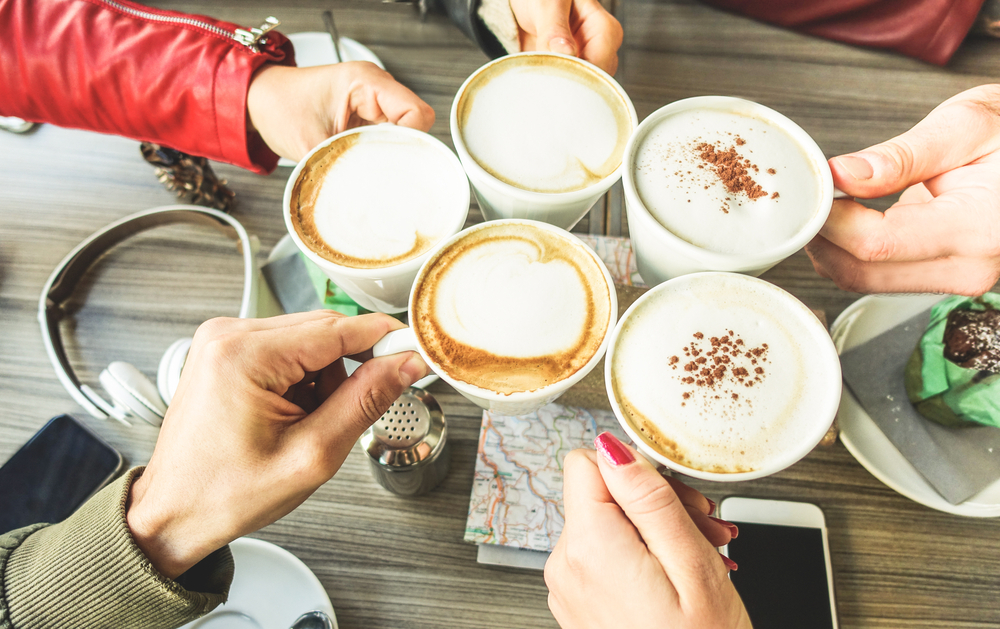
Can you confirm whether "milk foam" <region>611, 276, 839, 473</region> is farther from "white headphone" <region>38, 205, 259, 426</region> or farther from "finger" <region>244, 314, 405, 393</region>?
"white headphone" <region>38, 205, 259, 426</region>

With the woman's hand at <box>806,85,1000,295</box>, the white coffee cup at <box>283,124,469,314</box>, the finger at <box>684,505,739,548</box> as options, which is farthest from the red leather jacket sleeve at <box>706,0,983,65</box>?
the finger at <box>684,505,739,548</box>

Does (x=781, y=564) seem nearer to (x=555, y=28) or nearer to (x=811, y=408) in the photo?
(x=811, y=408)

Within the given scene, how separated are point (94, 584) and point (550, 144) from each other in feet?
2.87

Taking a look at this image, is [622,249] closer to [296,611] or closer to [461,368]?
[461,368]

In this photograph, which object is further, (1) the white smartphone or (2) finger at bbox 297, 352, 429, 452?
(1) the white smartphone

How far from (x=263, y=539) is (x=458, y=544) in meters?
0.35

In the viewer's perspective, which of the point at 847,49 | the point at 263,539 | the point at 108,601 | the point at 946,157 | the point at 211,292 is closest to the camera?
the point at 108,601

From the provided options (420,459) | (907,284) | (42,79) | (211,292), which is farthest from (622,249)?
(42,79)

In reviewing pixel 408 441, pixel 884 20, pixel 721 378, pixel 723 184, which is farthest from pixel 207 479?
pixel 884 20

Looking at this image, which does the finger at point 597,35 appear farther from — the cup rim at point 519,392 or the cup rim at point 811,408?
the cup rim at point 811,408

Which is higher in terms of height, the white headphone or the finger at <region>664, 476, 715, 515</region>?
the white headphone

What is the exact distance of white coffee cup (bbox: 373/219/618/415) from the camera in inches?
27.3

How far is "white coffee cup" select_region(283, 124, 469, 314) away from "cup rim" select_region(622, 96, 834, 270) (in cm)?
26

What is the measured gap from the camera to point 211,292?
3.60ft
